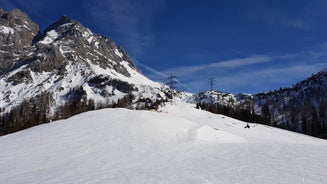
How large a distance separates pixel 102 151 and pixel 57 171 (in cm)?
517

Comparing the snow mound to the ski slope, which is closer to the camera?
the ski slope

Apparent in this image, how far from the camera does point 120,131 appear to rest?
90.7 feet

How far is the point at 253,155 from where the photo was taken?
1556 cm

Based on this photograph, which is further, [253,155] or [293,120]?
[293,120]

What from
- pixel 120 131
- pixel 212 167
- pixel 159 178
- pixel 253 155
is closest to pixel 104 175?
pixel 159 178

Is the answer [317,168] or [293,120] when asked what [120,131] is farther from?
[293,120]

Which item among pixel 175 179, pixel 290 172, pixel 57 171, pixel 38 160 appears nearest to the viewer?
pixel 290 172

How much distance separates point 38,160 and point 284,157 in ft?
47.7

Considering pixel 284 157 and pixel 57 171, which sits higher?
pixel 284 157

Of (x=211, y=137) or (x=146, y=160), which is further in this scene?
(x=211, y=137)

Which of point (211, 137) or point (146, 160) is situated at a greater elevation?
point (211, 137)

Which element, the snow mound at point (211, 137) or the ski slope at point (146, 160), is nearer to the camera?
the ski slope at point (146, 160)

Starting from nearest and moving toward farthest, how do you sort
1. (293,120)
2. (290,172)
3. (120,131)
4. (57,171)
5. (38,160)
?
(290,172) < (57,171) < (38,160) < (120,131) < (293,120)

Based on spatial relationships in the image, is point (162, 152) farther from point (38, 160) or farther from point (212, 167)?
point (38, 160)
